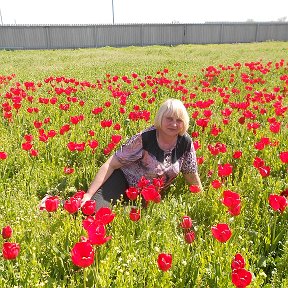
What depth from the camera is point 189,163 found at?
13.5 ft

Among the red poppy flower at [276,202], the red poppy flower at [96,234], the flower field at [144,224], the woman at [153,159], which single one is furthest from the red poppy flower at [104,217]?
the woman at [153,159]

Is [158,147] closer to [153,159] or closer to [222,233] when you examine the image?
[153,159]

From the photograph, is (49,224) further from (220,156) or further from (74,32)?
(74,32)

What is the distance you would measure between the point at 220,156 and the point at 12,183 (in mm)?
2533

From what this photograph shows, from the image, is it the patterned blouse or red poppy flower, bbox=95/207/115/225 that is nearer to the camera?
red poppy flower, bbox=95/207/115/225

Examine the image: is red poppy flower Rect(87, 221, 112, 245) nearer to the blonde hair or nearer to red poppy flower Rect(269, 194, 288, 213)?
red poppy flower Rect(269, 194, 288, 213)

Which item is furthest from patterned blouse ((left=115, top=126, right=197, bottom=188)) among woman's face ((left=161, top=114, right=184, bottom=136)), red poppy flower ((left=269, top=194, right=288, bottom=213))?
red poppy flower ((left=269, top=194, right=288, bottom=213))

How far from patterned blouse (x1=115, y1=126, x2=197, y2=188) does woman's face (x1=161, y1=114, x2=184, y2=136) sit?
0.78 ft

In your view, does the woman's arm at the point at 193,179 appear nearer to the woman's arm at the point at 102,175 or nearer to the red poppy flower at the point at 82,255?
the woman's arm at the point at 102,175

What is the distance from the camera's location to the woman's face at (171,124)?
387 cm

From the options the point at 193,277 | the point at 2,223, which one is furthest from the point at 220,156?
the point at 2,223

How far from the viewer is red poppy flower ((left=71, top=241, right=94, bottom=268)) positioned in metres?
1.97

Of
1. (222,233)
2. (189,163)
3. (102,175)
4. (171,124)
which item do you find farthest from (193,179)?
(222,233)

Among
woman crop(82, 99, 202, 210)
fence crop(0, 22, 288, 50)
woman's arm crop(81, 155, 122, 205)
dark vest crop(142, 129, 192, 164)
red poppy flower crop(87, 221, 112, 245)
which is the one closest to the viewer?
red poppy flower crop(87, 221, 112, 245)
